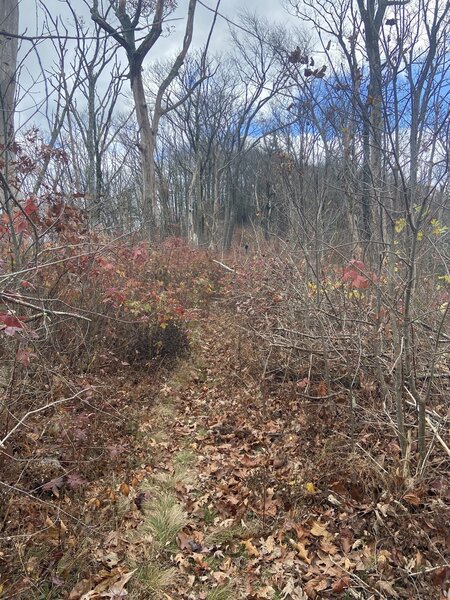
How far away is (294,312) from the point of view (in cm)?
464

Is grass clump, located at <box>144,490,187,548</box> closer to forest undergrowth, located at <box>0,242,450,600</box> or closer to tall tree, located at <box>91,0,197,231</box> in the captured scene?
forest undergrowth, located at <box>0,242,450,600</box>

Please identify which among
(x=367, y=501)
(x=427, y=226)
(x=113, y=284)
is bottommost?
(x=367, y=501)

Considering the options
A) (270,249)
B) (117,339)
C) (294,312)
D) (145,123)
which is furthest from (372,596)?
(145,123)

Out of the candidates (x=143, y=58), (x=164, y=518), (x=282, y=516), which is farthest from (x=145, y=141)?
(x=282, y=516)

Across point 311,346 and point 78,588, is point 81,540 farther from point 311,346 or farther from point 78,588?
point 311,346

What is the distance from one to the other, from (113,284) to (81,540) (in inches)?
117

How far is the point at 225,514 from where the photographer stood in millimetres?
2688

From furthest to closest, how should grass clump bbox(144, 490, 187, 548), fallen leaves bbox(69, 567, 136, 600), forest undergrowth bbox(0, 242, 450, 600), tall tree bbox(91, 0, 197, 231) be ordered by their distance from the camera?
tall tree bbox(91, 0, 197, 231) < grass clump bbox(144, 490, 187, 548) < forest undergrowth bbox(0, 242, 450, 600) < fallen leaves bbox(69, 567, 136, 600)

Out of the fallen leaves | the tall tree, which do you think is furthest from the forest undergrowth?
the tall tree

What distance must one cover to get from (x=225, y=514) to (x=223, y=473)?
1.44 feet

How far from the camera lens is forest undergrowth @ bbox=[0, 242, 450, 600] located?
2109mm

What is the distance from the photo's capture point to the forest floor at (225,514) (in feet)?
6.79

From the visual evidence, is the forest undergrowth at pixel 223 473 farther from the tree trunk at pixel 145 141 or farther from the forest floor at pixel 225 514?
the tree trunk at pixel 145 141

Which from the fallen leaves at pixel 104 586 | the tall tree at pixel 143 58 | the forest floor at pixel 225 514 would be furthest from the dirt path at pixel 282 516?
the tall tree at pixel 143 58
